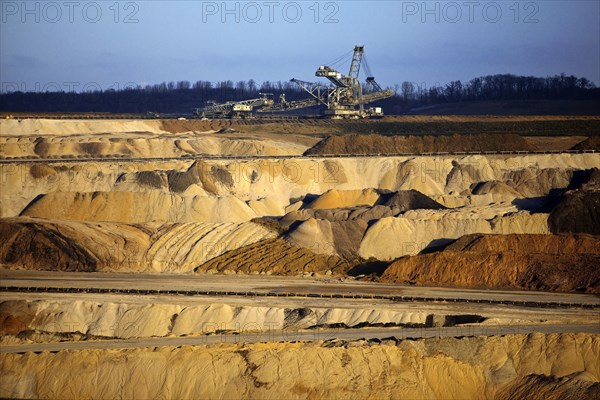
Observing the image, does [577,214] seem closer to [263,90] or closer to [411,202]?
[411,202]

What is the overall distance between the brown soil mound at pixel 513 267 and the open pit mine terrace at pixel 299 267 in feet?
0.25

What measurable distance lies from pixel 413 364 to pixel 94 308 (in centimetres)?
1307

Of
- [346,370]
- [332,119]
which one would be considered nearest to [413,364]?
[346,370]

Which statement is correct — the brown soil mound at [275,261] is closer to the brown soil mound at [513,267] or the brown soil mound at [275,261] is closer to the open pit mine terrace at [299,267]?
the open pit mine terrace at [299,267]

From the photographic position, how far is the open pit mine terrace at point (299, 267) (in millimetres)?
29469

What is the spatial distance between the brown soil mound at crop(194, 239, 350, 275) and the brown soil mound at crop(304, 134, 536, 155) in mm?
26203

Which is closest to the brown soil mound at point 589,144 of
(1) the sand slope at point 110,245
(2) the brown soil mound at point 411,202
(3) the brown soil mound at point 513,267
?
(2) the brown soil mound at point 411,202

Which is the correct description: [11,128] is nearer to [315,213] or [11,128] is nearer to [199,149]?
[199,149]

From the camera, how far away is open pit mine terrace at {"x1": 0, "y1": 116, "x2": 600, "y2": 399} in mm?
29469

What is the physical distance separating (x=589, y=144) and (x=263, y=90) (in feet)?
268

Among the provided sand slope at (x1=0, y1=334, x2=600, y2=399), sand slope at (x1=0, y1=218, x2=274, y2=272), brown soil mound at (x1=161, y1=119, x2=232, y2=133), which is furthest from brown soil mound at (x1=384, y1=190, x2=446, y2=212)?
brown soil mound at (x1=161, y1=119, x2=232, y2=133)

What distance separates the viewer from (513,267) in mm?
43031

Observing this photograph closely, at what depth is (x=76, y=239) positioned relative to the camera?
4712 cm

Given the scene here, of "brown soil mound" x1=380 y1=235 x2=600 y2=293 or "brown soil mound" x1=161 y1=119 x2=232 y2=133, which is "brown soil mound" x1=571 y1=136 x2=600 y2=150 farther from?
"brown soil mound" x1=161 y1=119 x2=232 y2=133
